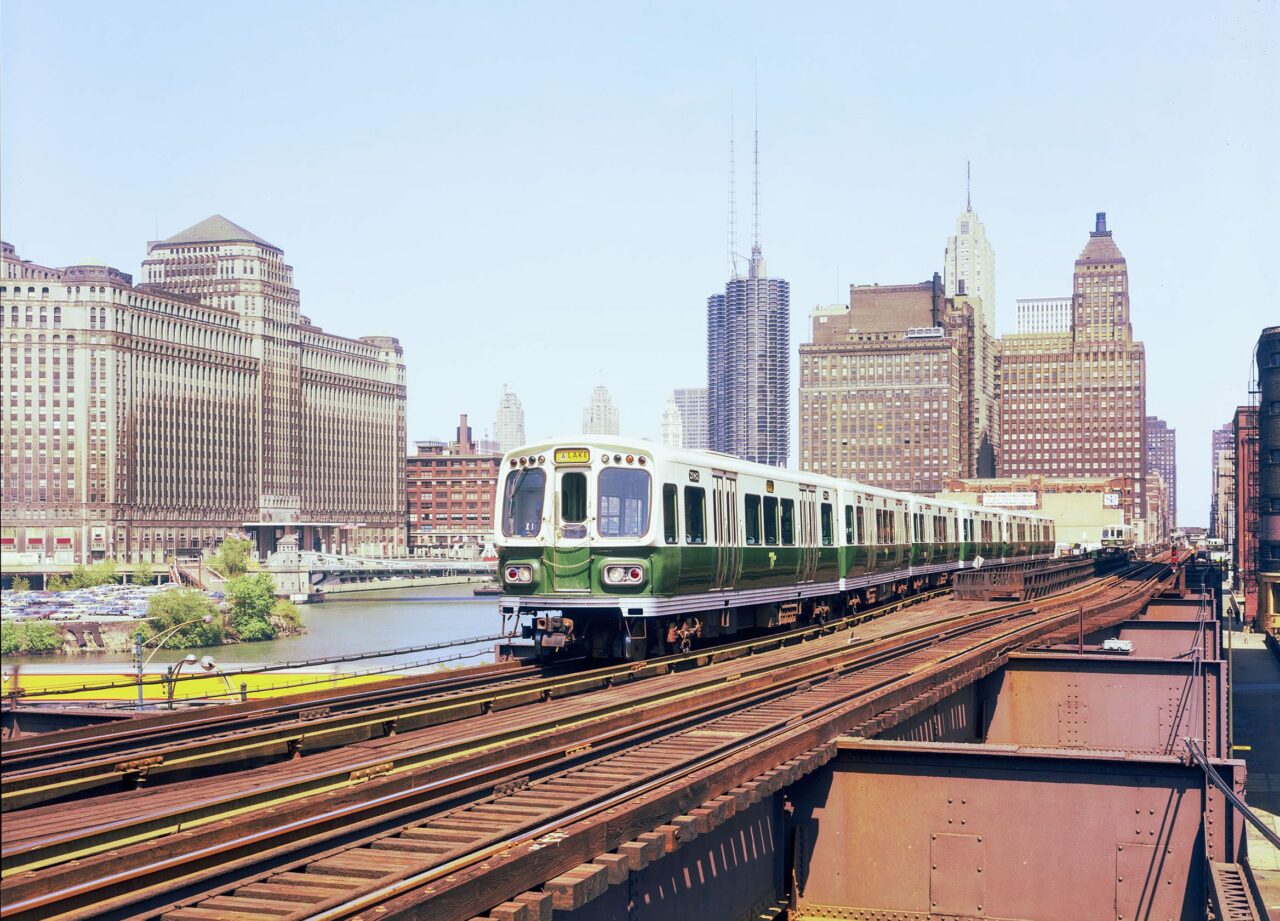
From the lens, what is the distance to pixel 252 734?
12.8 m

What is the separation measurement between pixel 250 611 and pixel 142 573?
31919mm

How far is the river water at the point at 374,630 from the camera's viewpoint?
96.3 meters

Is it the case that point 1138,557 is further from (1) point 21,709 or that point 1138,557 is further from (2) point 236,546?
(2) point 236,546

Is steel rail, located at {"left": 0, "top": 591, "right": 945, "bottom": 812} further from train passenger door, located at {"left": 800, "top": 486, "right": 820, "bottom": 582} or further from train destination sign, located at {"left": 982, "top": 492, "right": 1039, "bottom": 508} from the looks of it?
train destination sign, located at {"left": 982, "top": 492, "right": 1039, "bottom": 508}

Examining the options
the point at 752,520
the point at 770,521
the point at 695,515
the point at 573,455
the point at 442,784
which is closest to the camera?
the point at 442,784

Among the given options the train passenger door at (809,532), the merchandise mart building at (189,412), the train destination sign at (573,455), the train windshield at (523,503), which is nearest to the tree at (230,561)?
the merchandise mart building at (189,412)

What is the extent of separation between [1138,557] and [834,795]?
8475cm

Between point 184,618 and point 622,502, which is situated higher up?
point 622,502

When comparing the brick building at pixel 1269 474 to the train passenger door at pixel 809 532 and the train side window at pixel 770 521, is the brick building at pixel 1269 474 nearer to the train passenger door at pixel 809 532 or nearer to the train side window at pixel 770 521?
the train passenger door at pixel 809 532

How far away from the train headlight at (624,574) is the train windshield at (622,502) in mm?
459

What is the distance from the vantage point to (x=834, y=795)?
1256 cm

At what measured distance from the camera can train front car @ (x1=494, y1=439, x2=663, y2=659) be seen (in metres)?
20.3

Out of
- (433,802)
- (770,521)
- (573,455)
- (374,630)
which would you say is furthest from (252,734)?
(374,630)

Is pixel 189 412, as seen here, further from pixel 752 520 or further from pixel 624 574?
pixel 624 574
